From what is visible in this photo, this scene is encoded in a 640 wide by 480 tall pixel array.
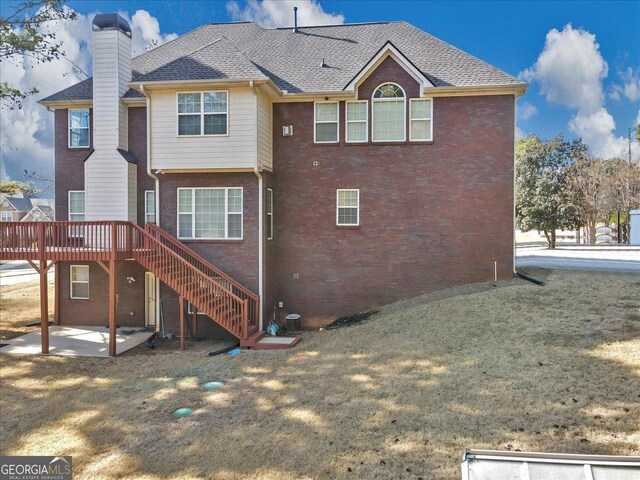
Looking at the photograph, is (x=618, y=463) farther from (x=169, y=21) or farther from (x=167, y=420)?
(x=169, y=21)

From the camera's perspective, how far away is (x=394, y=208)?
1489 cm

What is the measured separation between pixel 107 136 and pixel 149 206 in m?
2.73

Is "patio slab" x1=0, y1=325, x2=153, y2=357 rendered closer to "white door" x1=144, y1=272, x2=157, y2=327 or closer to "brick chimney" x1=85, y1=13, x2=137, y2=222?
"white door" x1=144, y1=272, x2=157, y2=327

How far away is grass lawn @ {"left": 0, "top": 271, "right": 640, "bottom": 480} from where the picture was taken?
5.93 m

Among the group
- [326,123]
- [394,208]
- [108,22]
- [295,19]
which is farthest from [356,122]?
[108,22]

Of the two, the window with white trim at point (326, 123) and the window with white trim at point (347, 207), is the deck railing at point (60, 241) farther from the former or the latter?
the window with white trim at point (326, 123)

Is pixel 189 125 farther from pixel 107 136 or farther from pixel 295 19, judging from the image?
pixel 295 19

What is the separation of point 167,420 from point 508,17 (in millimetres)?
34503

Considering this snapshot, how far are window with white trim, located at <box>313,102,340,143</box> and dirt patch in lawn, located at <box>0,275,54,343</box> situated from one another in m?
12.3

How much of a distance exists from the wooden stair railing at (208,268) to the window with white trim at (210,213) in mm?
495

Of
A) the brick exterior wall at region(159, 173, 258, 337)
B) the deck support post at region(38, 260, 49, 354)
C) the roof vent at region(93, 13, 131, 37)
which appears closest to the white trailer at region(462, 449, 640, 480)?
the brick exterior wall at region(159, 173, 258, 337)

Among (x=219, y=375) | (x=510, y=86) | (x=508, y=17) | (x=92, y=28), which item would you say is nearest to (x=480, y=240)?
(x=510, y=86)

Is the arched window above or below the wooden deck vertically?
above

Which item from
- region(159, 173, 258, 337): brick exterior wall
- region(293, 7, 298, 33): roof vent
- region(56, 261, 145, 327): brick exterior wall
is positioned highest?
region(293, 7, 298, 33): roof vent
